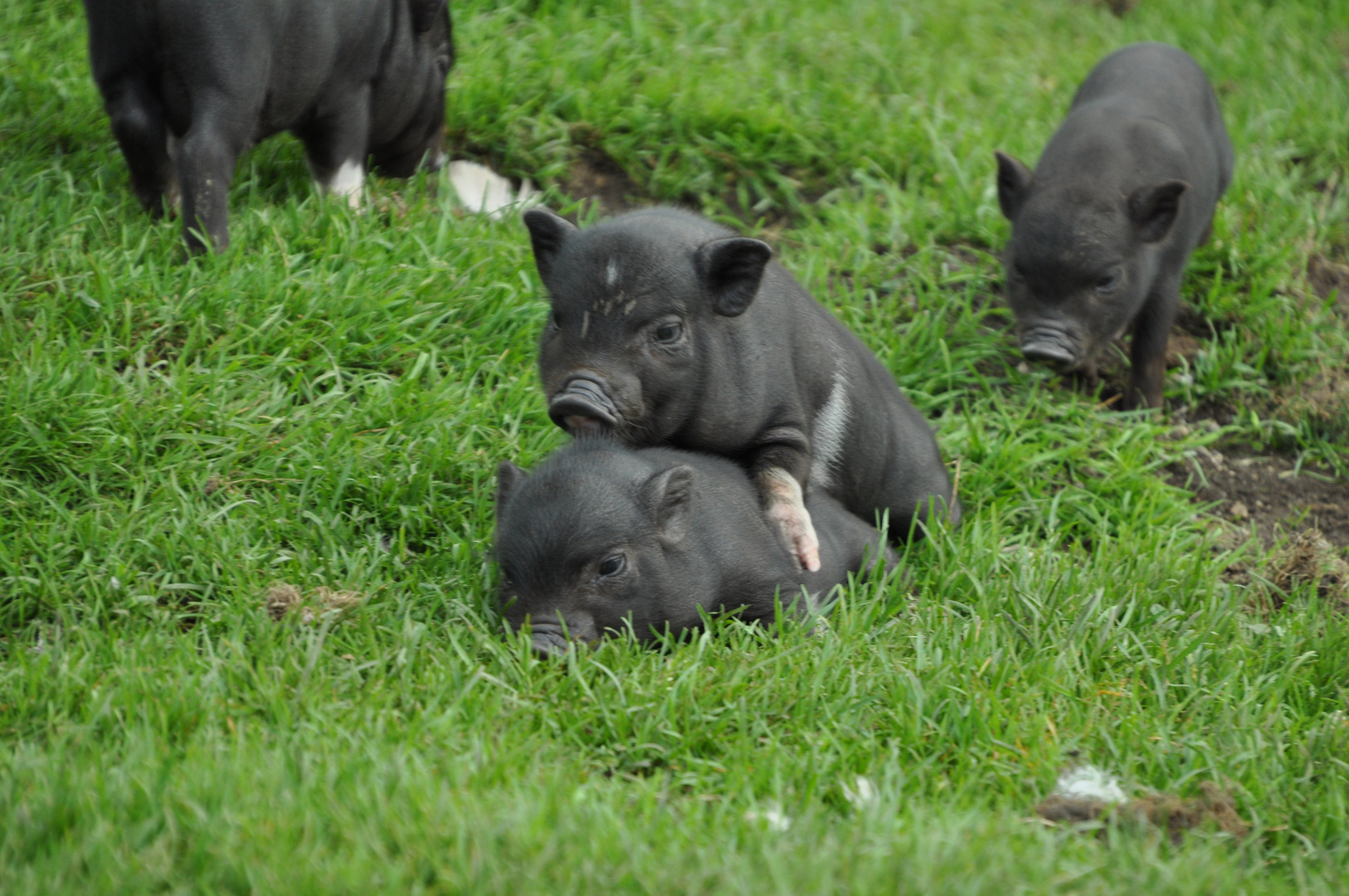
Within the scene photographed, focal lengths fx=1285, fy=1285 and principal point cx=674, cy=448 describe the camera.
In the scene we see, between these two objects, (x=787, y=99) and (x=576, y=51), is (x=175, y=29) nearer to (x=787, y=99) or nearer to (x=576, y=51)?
(x=576, y=51)

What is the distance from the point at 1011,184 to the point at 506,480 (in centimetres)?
331

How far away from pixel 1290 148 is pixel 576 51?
4.34m

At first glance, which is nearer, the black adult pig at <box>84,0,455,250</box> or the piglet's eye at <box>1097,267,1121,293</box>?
the black adult pig at <box>84,0,455,250</box>

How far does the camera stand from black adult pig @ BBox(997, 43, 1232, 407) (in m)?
5.76

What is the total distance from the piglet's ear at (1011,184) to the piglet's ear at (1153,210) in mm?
490

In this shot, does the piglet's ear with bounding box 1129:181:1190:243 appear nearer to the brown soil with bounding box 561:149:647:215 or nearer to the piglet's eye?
the piglet's eye

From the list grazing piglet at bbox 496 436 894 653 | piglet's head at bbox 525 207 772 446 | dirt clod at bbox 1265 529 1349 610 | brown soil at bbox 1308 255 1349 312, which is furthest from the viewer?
brown soil at bbox 1308 255 1349 312

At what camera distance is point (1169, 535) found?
494cm

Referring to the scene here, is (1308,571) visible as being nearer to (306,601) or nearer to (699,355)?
(699,355)

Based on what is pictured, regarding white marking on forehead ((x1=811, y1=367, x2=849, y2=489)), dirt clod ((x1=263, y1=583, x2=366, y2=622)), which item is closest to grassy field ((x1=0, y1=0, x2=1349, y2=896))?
dirt clod ((x1=263, y1=583, x2=366, y2=622))

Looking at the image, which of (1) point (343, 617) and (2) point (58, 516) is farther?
(2) point (58, 516)

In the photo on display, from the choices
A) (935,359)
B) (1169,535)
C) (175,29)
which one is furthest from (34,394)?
(1169,535)

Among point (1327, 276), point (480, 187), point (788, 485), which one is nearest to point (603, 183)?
point (480, 187)

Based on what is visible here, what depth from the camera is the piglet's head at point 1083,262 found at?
18.9 ft
